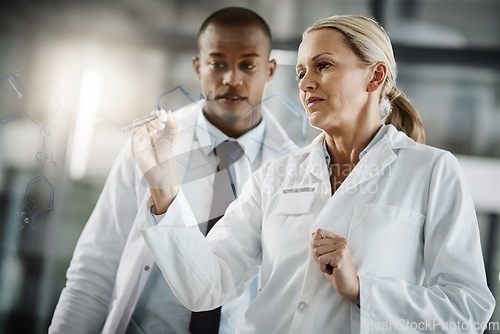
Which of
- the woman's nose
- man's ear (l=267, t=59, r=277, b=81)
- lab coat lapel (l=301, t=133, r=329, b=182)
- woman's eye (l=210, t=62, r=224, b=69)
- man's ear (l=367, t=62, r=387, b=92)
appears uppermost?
man's ear (l=267, t=59, r=277, b=81)

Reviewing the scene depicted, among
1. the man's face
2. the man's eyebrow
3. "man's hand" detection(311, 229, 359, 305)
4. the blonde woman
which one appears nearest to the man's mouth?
the man's face

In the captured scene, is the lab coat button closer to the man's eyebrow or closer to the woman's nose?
the woman's nose

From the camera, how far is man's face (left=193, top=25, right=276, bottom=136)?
1.41m

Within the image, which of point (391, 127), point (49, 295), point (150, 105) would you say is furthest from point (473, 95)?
point (49, 295)

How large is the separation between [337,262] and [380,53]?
0.48 m

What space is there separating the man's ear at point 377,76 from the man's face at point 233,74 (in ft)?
1.18

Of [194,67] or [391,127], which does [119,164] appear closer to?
[194,67]

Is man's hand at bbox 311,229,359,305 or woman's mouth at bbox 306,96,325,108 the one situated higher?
woman's mouth at bbox 306,96,325,108

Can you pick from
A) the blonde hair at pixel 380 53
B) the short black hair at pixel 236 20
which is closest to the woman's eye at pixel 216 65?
the short black hair at pixel 236 20

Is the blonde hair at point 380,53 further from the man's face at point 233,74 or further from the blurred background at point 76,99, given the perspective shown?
the blurred background at point 76,99

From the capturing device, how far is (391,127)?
1.20 meters

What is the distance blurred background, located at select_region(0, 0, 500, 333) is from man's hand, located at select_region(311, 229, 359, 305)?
2.02ft

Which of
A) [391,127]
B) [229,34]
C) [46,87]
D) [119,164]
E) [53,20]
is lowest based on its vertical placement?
[119,164]

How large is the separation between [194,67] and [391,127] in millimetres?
599
